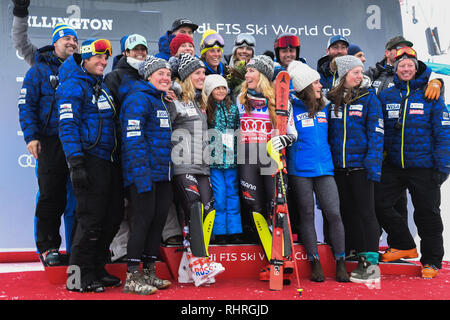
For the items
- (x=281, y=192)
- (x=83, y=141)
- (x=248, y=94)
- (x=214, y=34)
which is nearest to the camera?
(x=83, y=141)

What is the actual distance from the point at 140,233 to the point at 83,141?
68cm

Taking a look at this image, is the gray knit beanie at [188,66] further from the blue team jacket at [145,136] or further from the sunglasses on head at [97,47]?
the sunglasses on head at [97,47]

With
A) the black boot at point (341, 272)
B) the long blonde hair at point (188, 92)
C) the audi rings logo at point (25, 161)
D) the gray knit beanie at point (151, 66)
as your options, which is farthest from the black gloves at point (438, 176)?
the audi rings logo at point (25, 161)

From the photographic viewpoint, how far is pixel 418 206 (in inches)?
142

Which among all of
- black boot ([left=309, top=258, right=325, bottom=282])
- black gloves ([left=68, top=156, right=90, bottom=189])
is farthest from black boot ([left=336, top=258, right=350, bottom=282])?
black gloves ([left=68, top=156, right=90, bottom=189])

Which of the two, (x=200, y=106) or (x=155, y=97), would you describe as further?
(x=200, y=106)

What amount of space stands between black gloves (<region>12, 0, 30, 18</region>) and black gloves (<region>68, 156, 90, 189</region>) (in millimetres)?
1658

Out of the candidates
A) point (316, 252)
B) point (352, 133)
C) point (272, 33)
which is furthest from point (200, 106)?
point (272, 33)

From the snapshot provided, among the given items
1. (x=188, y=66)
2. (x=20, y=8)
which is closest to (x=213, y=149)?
(x=188, y=66)

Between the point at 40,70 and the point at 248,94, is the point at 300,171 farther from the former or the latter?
the point at 40,70

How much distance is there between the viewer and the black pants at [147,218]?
9.33 feet

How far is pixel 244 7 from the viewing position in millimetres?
5098

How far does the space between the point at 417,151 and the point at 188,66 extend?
74.2 inches

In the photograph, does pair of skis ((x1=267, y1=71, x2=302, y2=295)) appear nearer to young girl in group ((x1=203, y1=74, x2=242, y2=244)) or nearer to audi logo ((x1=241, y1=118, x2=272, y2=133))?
audi logo ((x1=241, y1=118, x2=272, y2=133))
